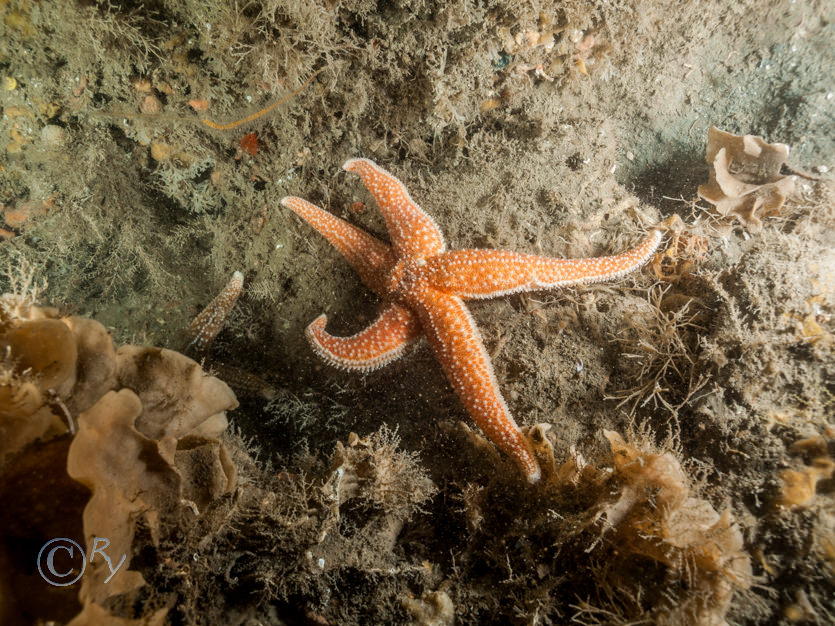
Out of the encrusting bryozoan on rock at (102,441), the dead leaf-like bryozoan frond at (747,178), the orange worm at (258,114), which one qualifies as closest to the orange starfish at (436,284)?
the dead leaf-like bryozoan frond at (747,178)

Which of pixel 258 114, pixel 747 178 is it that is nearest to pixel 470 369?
pixel 747 178

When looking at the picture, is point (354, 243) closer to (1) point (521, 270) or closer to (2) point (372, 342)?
(2) point (372, 342)

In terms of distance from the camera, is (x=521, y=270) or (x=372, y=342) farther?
(x=372, y=342)

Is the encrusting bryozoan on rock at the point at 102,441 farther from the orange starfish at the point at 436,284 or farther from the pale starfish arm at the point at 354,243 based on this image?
the pale starfish arm at the point at 354,243

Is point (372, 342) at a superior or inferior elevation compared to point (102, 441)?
inferior

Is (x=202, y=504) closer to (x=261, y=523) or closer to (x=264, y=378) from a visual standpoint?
(x=261, y=523)
